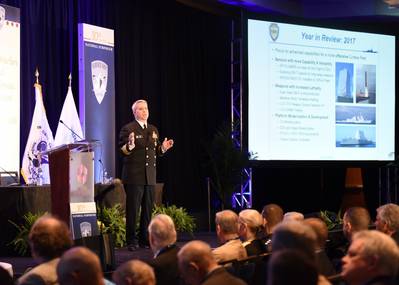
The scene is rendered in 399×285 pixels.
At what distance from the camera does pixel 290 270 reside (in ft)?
7.38

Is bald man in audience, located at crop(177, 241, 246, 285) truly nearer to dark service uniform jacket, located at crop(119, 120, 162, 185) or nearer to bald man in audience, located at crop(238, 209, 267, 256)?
bald man in audience, located at crop(238, 209, 267, 256)

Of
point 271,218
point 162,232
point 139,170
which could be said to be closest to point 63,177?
point 139,170

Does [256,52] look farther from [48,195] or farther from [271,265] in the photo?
[271,265]

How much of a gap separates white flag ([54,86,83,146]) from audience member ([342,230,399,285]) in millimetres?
6015

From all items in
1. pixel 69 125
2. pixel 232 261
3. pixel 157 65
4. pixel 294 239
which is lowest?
pixel 232 261

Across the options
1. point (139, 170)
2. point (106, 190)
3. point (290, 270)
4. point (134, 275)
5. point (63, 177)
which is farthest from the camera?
point (106, 190)

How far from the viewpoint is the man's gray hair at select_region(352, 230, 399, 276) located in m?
2.72

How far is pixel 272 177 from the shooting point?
11.9m

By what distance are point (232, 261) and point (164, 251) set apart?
0.38m

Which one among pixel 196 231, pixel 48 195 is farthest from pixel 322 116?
pixel 48 195

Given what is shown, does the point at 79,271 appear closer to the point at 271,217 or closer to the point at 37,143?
the point at 271,217

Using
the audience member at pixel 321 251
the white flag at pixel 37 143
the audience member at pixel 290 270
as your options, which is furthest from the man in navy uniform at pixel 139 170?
the audience member at pixel 290 270

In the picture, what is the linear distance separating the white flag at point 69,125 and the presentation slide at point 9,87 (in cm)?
51

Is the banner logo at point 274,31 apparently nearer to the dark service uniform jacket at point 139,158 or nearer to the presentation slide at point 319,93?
the presentation slide at point 319,93
